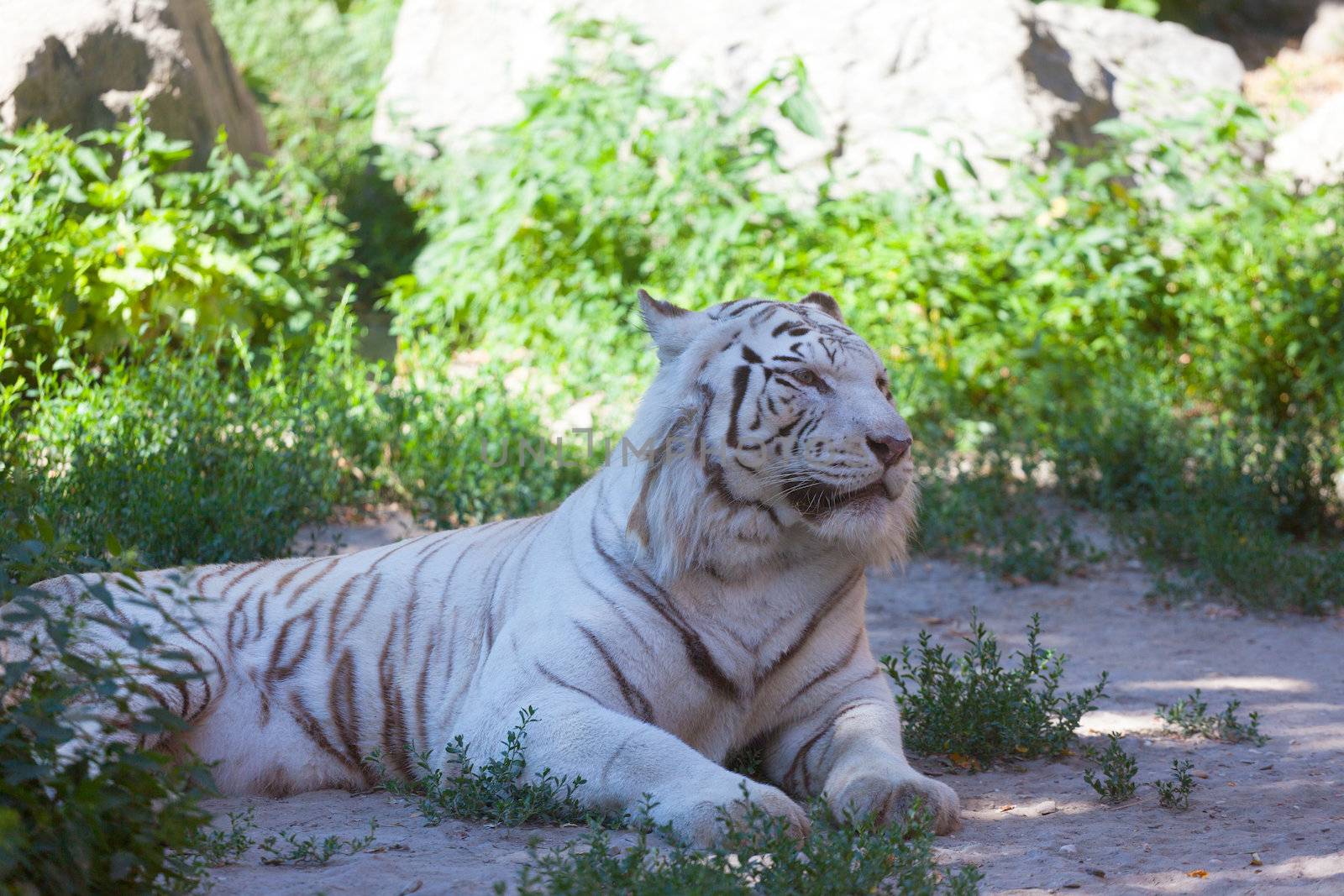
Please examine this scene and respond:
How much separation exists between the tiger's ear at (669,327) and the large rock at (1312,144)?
6877 mm

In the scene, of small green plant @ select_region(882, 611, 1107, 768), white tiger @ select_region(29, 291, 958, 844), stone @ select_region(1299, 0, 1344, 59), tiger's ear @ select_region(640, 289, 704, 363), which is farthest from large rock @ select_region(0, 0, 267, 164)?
stone @ select_region(1299, 0, 1344, 59)

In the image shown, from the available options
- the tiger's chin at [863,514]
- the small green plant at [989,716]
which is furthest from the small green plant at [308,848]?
the small green plant at [989,716]

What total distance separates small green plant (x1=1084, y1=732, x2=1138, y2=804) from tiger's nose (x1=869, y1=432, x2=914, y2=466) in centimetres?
85

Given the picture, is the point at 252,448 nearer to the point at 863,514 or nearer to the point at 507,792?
the point at 507,792

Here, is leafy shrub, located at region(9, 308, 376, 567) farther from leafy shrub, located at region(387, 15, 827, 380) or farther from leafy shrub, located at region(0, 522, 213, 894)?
leafy shrub, located at region(0, 522, 213, 894)

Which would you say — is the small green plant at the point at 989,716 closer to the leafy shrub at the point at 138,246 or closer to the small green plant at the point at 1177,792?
the small green plant at the point at 1177,792

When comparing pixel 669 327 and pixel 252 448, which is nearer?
pixel 669 327

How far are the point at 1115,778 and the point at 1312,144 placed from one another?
728 centimetres

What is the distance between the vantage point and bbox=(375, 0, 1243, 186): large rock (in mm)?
7691

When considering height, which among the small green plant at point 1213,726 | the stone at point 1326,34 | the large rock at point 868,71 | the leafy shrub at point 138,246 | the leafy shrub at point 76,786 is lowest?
the small green plant at point 1213,726

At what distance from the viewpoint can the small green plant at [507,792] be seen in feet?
8.38

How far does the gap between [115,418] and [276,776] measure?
2412mm

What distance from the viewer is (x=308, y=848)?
2.36 m

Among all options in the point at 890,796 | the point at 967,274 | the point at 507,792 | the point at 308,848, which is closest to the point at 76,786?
the point at 308,848
